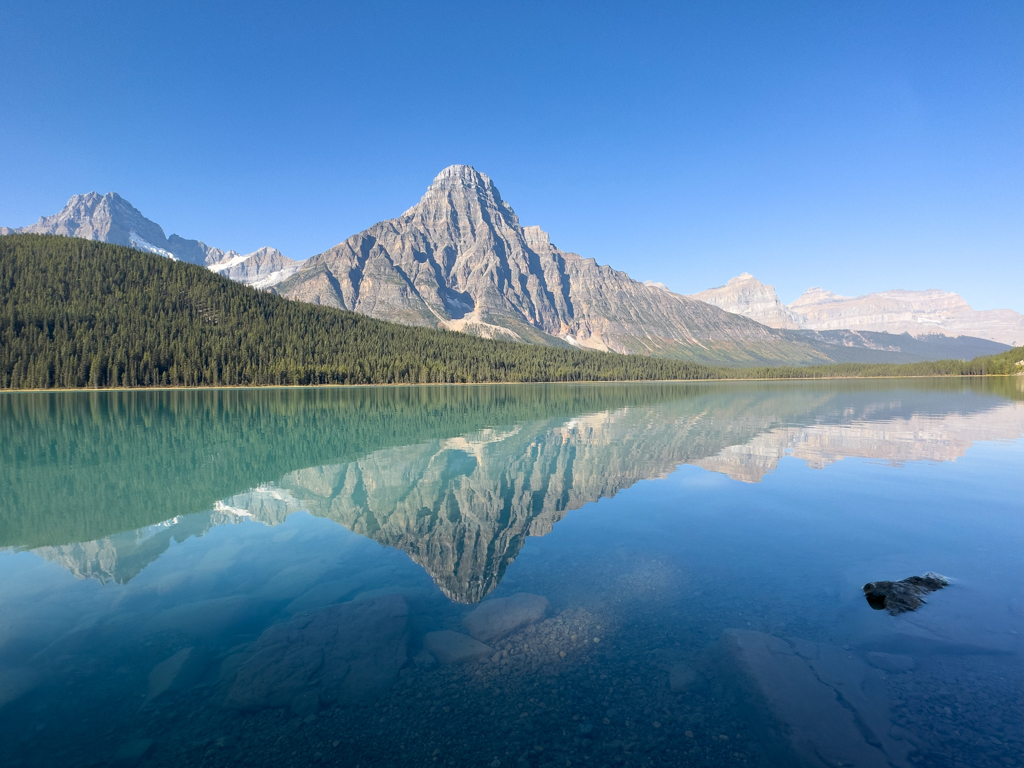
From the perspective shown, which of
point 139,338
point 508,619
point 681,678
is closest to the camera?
point 681,678

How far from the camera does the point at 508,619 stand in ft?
38.3

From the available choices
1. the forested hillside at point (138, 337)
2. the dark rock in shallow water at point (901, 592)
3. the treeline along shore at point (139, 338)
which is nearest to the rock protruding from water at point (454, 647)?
the dark rock in shallow water at point (901, 592)

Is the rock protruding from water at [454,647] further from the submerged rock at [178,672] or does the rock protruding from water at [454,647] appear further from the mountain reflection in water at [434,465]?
the submerged rock at [178,672]

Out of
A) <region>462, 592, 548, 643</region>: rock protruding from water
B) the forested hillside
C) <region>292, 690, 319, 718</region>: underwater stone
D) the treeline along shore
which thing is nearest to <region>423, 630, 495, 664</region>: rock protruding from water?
<region>462, 592, 548, 643</region>: rock protruding from water

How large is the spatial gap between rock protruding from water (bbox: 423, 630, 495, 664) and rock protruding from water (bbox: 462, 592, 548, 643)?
287 mm

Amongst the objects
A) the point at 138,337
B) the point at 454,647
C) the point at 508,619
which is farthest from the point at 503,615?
the point at 138,337

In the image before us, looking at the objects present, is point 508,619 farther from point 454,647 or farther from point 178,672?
point 178,672

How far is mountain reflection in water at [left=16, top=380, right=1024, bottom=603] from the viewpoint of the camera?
57.5ft

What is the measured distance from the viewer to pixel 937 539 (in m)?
17.4

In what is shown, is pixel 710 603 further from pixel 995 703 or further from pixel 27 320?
pixel 27 320

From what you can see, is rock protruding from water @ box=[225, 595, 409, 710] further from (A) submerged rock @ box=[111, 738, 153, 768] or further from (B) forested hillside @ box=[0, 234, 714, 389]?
(B) forested hillside @ box=[0, 234, 714, 389]

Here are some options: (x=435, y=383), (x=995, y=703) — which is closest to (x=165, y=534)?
(x=995, y=703)

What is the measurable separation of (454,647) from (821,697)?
6.93 m

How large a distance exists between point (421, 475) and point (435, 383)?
157699 millimetres
